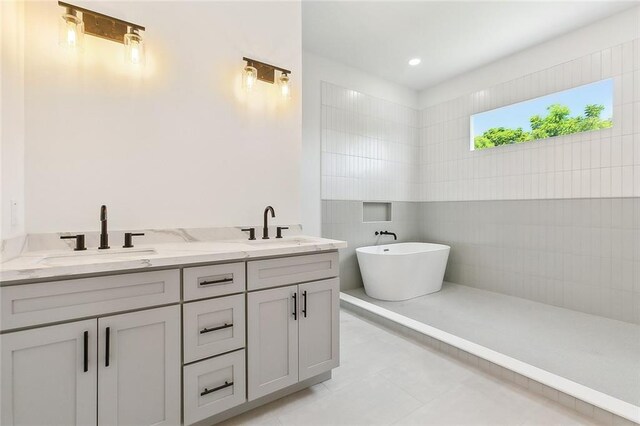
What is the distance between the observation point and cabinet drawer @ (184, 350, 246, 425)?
1332mm

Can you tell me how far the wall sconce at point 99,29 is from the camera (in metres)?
1.47

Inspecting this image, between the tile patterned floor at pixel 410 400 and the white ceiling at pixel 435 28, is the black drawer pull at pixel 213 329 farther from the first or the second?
the white ceiling at pixel 435 28

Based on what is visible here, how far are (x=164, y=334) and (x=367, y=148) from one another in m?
3.31

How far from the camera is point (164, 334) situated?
4.16ft

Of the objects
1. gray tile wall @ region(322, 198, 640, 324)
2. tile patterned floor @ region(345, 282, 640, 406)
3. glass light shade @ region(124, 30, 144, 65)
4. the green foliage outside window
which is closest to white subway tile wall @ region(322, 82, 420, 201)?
gray tile wall @ region(322, 198, 640, 324)

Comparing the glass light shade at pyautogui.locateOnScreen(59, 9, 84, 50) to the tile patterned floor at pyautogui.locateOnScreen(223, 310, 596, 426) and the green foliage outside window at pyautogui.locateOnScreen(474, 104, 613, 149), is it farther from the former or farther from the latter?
the green foliage outside window at pyautogui.locateOnScreen(474, 104, 613, 149)

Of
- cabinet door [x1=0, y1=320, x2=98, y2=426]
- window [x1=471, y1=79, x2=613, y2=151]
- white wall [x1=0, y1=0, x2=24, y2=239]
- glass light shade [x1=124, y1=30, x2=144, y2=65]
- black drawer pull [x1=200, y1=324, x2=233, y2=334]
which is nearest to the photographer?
cabinet door [x1=0, y1=320, x2=98, y2=426]

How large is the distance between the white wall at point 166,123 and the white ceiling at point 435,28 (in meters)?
0.76

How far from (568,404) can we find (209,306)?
2.02 meters

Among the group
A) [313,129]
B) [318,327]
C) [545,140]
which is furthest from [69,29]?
[545,140]

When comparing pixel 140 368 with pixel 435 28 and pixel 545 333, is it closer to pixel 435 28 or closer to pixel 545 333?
pixel 545 333

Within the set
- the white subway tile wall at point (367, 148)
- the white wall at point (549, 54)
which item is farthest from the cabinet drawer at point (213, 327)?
the white wall at point (549, 54)

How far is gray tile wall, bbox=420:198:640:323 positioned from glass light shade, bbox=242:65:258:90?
127 inches

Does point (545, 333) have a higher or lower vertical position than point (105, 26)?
lower
